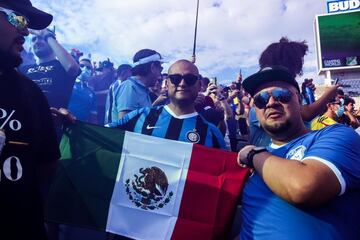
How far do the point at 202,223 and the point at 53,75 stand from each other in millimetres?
3064

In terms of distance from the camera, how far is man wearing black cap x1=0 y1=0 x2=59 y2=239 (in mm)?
1644

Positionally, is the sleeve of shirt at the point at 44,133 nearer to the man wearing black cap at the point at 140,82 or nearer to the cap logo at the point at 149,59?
the man wearing black cap at the point at 140,82

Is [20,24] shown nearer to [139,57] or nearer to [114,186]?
[114,186]

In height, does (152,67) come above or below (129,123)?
above

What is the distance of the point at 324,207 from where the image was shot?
1798 millimetres

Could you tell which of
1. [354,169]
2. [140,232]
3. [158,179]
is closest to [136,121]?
[158,179]

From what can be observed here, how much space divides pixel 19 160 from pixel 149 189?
1.21 m

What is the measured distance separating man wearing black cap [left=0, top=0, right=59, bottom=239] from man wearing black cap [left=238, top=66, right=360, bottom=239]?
1336 millimetres

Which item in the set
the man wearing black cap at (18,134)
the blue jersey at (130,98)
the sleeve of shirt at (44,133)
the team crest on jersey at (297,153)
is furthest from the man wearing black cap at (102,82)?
the team crest on jersey at (297,153)

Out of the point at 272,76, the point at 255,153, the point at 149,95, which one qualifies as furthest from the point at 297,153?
the point at 149,95

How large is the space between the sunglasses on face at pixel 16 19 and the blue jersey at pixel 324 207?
A: 1835 millimetres

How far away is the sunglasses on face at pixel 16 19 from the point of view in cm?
181

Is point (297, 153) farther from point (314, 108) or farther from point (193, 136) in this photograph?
point (314, 108)

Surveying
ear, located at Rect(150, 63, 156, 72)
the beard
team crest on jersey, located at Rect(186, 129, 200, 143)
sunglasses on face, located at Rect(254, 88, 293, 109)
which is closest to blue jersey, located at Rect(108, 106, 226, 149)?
team crest on jersey, located at Rect(186, 129, 200, 143)
